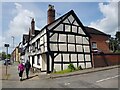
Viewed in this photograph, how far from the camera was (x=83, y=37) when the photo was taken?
84.7 ft

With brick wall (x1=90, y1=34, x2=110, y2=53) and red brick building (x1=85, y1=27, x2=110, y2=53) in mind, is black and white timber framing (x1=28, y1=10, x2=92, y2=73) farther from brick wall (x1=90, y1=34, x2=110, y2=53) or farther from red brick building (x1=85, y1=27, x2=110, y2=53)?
brick wall (x1=90, y1=34, x2=110, y2=53)

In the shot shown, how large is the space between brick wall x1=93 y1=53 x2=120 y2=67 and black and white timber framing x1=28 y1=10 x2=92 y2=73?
86 centimetres

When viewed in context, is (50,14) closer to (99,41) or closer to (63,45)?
(63,45)

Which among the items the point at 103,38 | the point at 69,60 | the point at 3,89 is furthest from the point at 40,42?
the point at 103,38

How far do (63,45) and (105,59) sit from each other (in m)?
7.26

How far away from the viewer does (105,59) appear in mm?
26688

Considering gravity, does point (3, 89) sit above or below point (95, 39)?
below

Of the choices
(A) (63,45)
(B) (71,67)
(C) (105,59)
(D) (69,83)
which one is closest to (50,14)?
(A) (63,45)

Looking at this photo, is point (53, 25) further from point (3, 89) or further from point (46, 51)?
point (3, 89)

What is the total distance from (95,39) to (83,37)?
1097cm

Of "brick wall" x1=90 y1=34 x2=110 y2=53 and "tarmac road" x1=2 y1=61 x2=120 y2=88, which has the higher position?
"brick wall" x1=90 y1=34 x2=110 y2=53

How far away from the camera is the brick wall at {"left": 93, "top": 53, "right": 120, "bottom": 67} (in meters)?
25.8

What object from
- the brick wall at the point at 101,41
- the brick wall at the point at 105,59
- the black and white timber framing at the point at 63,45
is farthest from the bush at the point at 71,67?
the brick wall at the point at 101,41

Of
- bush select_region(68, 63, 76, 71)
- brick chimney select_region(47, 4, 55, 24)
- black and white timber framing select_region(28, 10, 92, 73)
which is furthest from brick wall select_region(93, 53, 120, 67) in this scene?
brick chimney select_region(47, 4, 55, 24)
